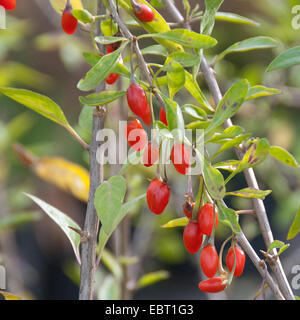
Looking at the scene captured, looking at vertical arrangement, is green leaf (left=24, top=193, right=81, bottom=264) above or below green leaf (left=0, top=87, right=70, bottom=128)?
below

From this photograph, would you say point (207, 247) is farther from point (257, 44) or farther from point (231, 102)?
A: point (257, 44)

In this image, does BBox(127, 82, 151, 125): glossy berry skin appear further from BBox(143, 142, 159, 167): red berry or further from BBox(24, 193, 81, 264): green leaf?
BBox(24, 193, 81, 264): green leaf

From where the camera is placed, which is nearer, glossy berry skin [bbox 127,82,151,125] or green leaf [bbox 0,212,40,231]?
glossy berry skin [bbox 127,82,151,125]

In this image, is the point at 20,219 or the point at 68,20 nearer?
the point at 68,20

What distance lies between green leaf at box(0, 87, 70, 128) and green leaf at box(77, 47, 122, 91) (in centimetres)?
13

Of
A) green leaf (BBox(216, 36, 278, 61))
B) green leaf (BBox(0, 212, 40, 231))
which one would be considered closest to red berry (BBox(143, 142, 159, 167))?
green leaf (BBox(216, 36, 278, 61))

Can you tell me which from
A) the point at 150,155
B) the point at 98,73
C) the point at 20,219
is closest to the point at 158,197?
the point at 150,155

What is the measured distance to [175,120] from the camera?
0.44 metres

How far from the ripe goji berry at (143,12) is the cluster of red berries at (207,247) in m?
0.21

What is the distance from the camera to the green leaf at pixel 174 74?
0.47m

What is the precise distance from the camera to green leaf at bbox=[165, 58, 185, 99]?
0.47 m

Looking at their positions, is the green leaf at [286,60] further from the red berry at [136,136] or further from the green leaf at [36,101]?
the green leaf at [36,101]

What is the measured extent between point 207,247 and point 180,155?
136 mm

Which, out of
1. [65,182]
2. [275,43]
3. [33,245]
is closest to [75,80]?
[33,245]
